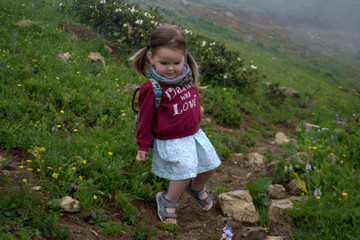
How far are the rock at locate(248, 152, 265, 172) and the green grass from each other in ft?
1.13

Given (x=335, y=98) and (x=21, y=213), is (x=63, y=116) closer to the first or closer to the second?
(x=21, y=213)

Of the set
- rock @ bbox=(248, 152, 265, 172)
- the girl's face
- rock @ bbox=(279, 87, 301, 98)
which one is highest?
the girl's face

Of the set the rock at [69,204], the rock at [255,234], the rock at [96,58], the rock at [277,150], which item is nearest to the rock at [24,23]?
the rock at [96,58]

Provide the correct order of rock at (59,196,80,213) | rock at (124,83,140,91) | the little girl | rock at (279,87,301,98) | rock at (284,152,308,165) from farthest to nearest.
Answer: rock at (279,87,301,98), rock at (124,83,140,91), rock at (284,152,308,165), the little girl, rock at (59,196,80,213)

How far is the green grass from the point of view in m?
2.65

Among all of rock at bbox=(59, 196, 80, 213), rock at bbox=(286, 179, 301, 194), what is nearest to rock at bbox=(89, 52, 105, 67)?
rock at bbox=(59, 196, 80, 213)

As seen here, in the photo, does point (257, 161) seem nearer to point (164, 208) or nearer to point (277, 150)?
point (277, 150)

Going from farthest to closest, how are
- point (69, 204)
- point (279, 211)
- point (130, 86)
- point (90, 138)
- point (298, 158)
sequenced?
point (130, 86), point (298, 158), point (90, 138), point (279, 211), point (69, 204)

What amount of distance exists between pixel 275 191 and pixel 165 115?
178cm

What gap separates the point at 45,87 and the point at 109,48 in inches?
122

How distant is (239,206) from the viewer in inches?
129

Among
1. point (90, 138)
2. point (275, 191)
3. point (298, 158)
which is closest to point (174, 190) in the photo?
point (90, 138)

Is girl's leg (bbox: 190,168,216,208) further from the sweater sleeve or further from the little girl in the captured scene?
the sweater sleeve

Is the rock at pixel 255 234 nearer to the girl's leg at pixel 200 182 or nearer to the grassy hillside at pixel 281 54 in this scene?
the girl's leg at pixel 200 182
